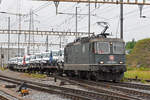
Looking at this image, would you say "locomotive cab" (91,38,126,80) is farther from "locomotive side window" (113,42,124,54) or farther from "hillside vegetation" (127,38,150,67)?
"hillside vegetation" (127,38,150,67)

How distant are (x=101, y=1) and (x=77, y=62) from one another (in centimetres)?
672

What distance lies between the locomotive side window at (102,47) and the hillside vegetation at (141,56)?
28635 millimetres

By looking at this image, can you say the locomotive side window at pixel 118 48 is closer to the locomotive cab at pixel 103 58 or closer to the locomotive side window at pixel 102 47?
the locomotive cab at pixel 103 58

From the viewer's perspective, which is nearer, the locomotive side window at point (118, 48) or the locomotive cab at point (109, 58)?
the locomotive cab at point (109, 58)

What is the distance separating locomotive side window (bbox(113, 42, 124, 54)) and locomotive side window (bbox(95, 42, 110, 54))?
486 mm

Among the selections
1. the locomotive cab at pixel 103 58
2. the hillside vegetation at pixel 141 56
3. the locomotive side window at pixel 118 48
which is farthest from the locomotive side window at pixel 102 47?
the hillside vegetation at pixel 141 56

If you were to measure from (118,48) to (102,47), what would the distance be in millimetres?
1280

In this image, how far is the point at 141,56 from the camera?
5462 cm

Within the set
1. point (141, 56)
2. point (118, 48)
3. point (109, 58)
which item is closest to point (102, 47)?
point (109, 58)

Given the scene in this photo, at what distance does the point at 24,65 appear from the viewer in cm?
5172

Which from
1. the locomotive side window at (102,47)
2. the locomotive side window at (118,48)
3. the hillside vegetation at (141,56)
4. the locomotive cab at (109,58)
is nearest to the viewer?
the locomotive cab at (109,58)

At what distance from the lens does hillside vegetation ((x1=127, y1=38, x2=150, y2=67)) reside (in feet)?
172

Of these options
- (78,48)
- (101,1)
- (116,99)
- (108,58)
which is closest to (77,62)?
(78,48)

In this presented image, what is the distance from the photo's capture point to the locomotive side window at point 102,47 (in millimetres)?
23073
